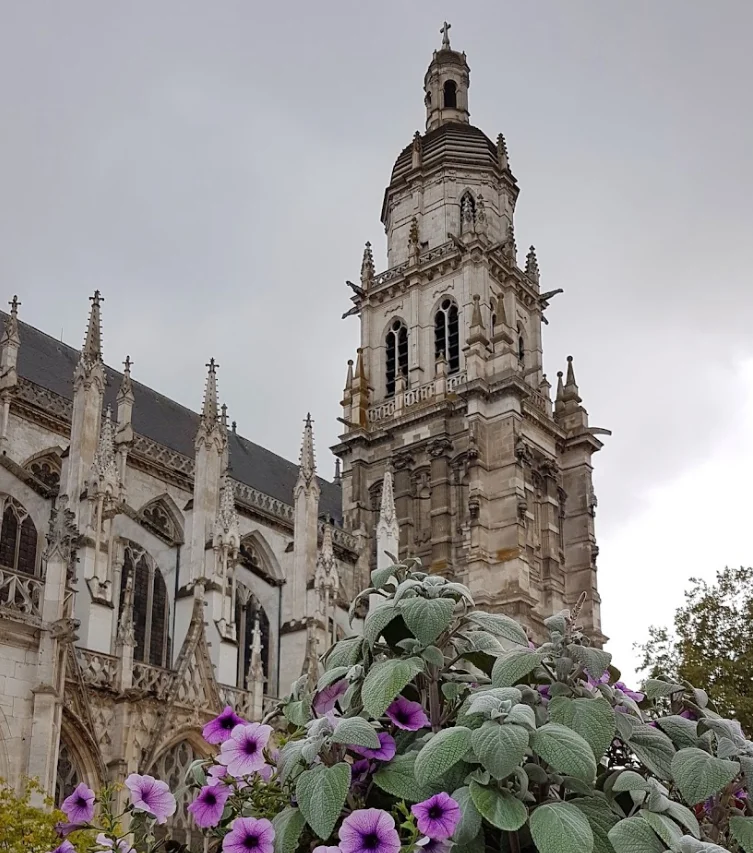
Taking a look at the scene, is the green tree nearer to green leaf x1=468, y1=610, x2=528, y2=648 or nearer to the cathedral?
the cathedral

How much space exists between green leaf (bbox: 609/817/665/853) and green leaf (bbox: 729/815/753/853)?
425 mm

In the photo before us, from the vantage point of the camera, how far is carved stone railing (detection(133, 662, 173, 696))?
19.5 m

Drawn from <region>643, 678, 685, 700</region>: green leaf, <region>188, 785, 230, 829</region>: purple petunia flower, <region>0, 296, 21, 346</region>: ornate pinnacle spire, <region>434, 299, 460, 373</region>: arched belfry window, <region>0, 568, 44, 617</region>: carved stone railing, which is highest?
<region>434, 299, 460, 373</region>: arched belfry window

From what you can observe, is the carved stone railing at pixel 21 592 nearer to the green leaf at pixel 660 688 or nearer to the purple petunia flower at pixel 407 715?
the green leaf at pixel 660 688

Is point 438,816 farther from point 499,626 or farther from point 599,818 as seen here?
point 499,626

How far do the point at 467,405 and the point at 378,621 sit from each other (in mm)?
29533

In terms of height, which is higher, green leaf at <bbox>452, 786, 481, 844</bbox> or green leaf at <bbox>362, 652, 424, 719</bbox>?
green leaf at <bbox>362, 652, 424, 719</bbox>

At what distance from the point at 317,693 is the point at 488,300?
107ft

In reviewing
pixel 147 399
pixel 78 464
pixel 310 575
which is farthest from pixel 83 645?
pixel 147 399

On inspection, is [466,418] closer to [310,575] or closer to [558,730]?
[310,575]

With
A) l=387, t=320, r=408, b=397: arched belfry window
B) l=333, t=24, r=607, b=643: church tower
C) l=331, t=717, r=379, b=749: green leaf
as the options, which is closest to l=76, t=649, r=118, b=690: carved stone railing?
l=333, t=24, r=607, b=643: church tower

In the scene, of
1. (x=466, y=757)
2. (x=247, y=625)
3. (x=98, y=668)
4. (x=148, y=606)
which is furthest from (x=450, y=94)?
(x=466, y=757)

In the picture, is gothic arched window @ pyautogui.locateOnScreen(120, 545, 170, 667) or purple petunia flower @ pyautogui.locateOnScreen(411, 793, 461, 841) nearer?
purple petunia flower @ pyautogui.locateOnScreen(411, 793, 461, 841)

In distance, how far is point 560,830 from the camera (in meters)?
2.85
